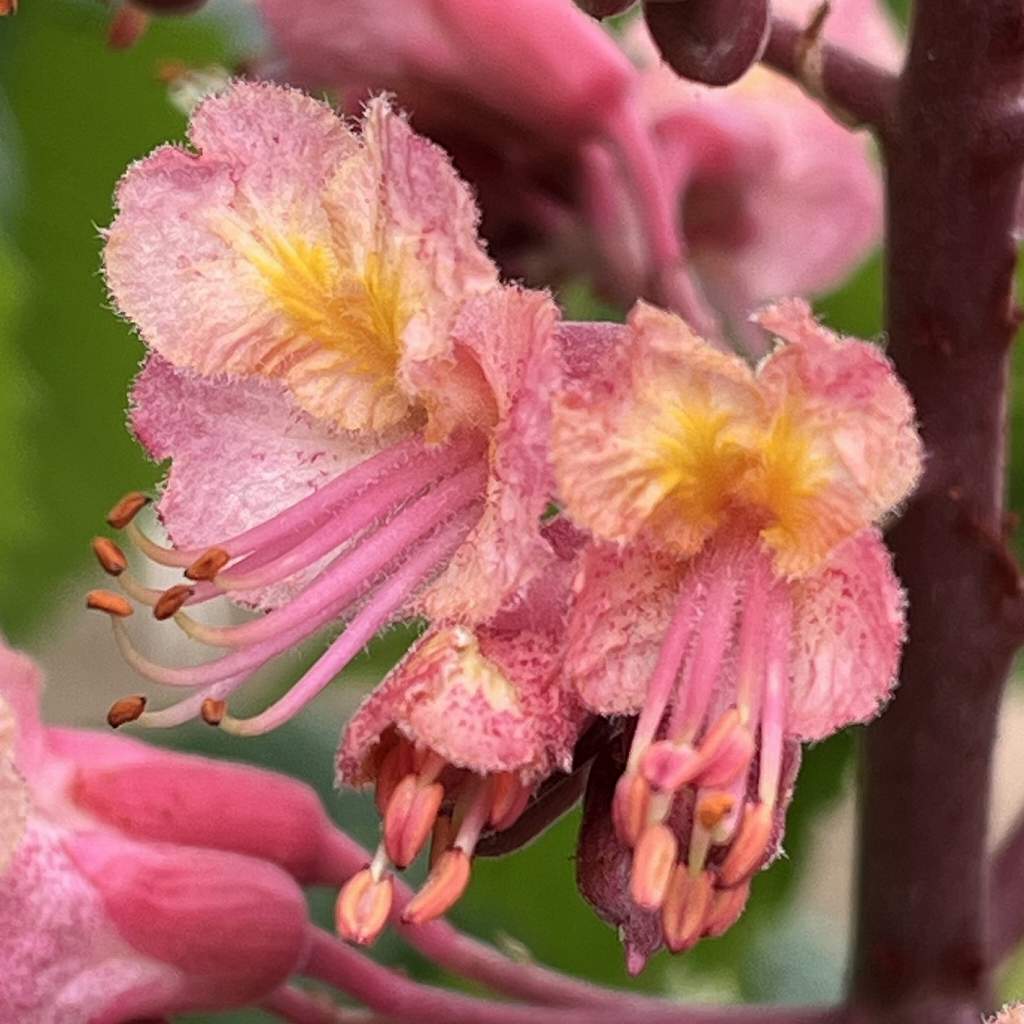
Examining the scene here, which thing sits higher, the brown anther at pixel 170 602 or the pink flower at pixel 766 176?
the brown anther at pixel 170 602

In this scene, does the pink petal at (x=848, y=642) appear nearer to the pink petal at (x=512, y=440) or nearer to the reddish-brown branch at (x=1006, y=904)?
the pink petal at (x=512, y=440)

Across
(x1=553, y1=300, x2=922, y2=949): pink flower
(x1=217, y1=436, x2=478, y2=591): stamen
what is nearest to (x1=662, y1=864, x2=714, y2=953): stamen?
(x1=553, y1=300, x2=922, y2=949): pink flower

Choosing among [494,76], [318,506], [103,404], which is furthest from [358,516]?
[103,404]

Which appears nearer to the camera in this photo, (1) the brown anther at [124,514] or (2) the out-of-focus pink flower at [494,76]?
(1) the brown anther at [124,514]

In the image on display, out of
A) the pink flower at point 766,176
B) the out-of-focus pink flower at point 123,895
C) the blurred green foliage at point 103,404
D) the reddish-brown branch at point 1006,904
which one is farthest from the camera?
the blurred green foliage at point 103,404

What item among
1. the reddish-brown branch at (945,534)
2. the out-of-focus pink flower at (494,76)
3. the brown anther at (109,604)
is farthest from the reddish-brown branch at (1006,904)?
the brown anther at (109,604)

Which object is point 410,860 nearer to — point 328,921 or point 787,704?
point 787,704

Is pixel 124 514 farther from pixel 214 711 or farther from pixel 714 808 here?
pixel 714 808
